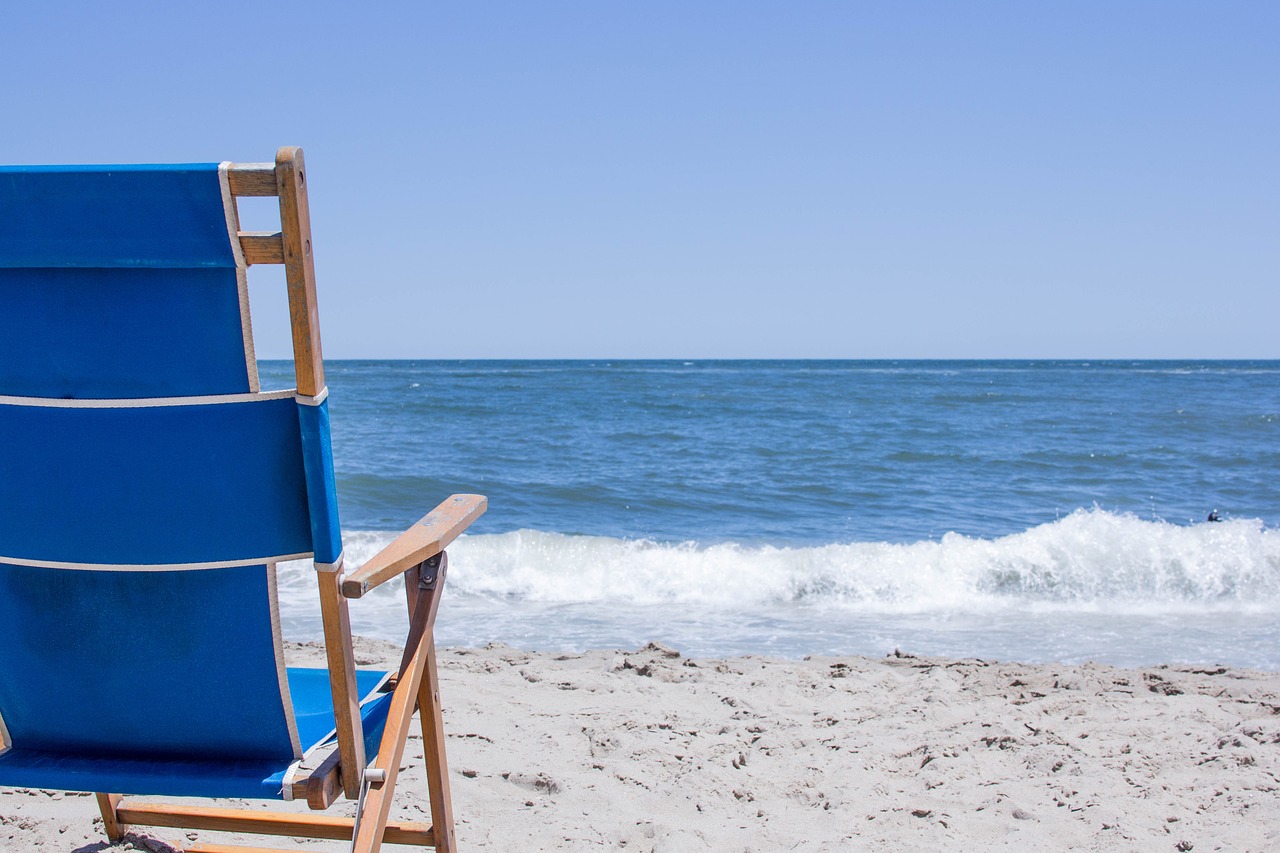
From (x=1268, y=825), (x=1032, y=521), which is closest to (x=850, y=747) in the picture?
(x=1268, y=825)

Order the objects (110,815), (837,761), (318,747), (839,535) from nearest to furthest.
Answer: (318,747), (110,815), (837,761), (839,535)

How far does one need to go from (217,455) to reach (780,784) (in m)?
1.90

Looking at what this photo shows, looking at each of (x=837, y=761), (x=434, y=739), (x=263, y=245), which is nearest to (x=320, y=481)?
(x=263, y=245)

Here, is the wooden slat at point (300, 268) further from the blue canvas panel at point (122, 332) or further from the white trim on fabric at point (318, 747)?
the white trim on fabric at point (318, 747)

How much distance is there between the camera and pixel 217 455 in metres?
1.39

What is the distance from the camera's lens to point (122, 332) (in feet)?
4.38

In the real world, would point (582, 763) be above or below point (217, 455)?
below

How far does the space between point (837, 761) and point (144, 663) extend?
2.02m

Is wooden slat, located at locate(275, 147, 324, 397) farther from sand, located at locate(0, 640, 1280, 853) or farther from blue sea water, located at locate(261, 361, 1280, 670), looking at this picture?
blue sea water, located at locate(261, 361, 1280, 670)

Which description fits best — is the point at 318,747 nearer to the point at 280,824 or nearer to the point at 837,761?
the point at 280,824

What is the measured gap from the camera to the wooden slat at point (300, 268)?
4.17 feet

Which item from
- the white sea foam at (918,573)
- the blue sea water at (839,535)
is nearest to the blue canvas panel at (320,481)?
the blue sea water at (839,535)

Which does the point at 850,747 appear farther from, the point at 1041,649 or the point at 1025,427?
the point at 1025,427

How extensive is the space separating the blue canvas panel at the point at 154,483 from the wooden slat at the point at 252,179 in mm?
297
